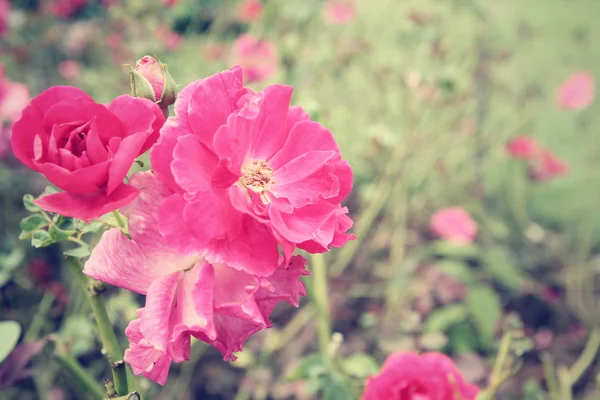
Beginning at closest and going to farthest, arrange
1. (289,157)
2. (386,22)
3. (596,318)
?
(289,157) < (596,318) < (386,22)

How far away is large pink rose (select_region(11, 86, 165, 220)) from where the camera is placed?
1.46 ft

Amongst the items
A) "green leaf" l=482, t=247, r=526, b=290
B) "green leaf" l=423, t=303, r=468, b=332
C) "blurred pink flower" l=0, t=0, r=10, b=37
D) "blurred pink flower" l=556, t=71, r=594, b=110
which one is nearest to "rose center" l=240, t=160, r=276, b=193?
"green leaf" l=423, t=303, r=468, b=332

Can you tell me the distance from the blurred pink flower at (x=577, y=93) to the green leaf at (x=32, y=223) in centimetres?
235

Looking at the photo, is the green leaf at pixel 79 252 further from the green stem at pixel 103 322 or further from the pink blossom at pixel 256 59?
the pink blossom at pixel 256 59

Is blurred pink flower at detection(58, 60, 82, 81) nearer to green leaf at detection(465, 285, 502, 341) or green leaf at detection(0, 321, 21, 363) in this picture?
green leaf at detection(0, 321, 21, 363)

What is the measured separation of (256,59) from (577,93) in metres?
1.54

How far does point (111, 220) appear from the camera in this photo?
0.51 m

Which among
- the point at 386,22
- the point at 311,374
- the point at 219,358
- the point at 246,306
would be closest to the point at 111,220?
the point at 246,306

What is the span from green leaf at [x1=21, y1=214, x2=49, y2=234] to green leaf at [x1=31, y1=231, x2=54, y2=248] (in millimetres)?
14

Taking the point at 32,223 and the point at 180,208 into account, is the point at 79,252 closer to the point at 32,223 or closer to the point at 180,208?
the point at 32,223

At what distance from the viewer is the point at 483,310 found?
5.07 feet

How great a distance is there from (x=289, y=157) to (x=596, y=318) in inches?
64.9

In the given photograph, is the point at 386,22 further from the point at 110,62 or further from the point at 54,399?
the point at 54,399

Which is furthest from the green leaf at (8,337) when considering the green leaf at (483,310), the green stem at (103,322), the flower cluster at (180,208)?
the green leaf at (483,310)
